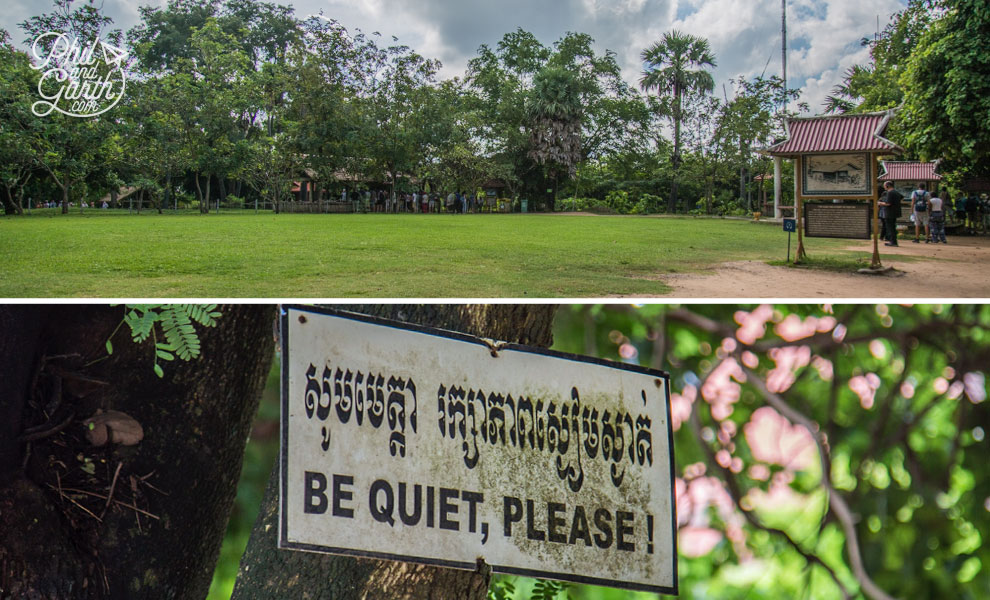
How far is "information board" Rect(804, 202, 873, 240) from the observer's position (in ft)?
34.9

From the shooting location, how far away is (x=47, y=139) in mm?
27594

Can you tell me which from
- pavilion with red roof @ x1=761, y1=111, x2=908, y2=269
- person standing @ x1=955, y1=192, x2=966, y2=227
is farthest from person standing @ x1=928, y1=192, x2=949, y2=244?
pavilion with red roof @ x1=761, y1=111, x2=908, y2=269

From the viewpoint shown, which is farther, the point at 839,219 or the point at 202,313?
Result: the point at 839,219

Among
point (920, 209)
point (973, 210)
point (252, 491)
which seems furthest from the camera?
point (973, 210)

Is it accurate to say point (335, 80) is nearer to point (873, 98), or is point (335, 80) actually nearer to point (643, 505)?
point (873, 98)

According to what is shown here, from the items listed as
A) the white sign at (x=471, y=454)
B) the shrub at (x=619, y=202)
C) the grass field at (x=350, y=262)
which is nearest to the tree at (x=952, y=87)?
the grass field at (x=350, y=262)

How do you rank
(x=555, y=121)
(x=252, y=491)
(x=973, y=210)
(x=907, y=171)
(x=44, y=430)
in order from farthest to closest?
(x=555, y=121)
(x=907, y=171)
(x=973, y=210)
(x=252, y=491)
(x=44, y=430)

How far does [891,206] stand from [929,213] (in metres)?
3.50

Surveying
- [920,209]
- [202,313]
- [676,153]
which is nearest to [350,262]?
[202,313]

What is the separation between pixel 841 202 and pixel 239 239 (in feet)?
36.3

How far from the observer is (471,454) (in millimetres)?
1753

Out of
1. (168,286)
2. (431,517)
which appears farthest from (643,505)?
(168,286)

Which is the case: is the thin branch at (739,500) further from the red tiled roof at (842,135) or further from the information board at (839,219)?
the information board at (839,219)

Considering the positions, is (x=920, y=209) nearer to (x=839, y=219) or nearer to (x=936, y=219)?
(x=936, y=219)
